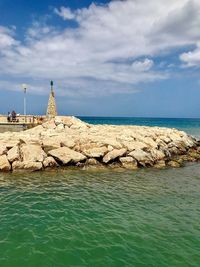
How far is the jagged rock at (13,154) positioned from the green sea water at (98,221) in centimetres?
237

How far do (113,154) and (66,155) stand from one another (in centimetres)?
454

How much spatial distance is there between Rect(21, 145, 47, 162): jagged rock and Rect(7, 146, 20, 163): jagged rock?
0.46m

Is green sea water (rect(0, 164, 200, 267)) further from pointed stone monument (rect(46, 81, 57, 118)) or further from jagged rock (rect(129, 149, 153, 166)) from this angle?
pointed stone monument (rect(46, 81, 57, 118))

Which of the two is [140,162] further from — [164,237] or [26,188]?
[164,237]

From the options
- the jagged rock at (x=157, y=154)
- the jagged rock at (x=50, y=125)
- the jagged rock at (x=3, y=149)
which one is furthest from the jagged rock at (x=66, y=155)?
the jagged rock at (x=50, y=125)

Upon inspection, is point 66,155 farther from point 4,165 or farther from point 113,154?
point 4,165

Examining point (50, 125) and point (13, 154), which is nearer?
point (13, 154)

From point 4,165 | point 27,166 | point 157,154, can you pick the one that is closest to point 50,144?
point 27,166

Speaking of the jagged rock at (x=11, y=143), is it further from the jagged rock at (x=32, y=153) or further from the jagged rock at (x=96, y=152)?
the jagged rock at (x=96, y=152)

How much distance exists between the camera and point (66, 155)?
28109mm

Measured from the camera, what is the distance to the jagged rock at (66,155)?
27670 millimetres

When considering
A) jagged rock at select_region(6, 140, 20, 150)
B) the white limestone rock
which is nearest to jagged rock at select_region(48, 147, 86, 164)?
the white limestone rock

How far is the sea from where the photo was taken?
1177cm

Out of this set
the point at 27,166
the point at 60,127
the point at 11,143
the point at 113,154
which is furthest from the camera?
the point at 60,127
